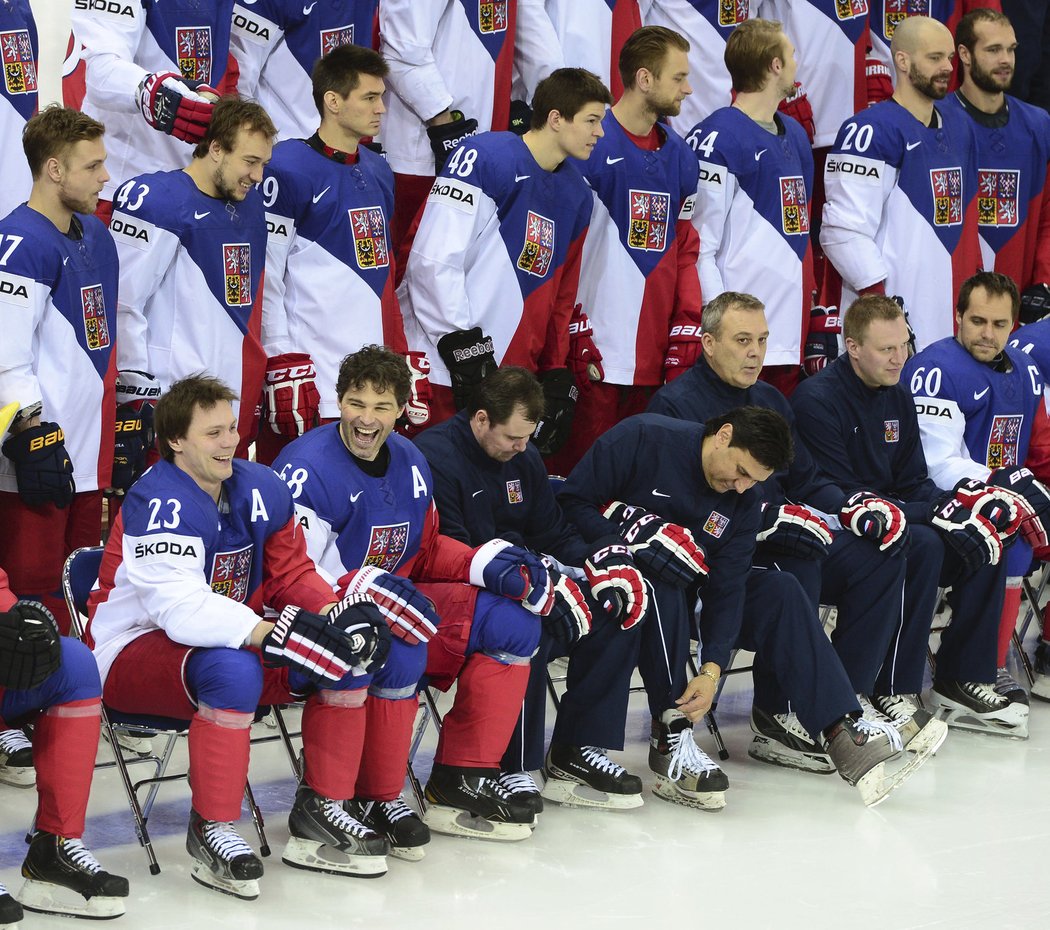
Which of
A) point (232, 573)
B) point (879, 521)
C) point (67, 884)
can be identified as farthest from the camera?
point (879, 521)

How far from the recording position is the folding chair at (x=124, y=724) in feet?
13.9

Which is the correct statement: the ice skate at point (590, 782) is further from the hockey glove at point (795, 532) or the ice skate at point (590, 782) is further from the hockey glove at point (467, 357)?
the hockey glove at point (467, 357)

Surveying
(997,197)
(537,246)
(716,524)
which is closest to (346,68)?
(537,246)

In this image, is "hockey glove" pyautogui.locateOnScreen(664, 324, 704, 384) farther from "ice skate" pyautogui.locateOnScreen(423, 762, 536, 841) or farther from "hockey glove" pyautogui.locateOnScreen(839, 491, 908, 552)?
"ice skate" pyautogui.locateOnScreen(423, 762, 536, 841)

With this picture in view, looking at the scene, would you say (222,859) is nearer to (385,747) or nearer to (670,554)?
(385,747)

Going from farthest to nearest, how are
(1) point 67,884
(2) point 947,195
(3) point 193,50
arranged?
1. (2) point 947,195
2. (3) point 193,50
3. (1) point 67,884

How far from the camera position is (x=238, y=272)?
5188 millimetres

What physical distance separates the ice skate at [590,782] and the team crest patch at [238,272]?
5.30 feet

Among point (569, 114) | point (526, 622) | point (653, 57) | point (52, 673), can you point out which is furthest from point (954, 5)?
point (52, 673)

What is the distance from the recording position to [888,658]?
5617mm

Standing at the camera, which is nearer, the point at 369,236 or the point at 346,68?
the point at 346,68

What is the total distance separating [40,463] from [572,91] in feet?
6.98

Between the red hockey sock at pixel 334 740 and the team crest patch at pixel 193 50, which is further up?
the team crest patch at pixel 193 50

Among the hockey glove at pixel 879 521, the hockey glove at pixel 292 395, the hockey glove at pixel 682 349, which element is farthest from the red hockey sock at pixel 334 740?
the hockey glove at pixel 682 349
